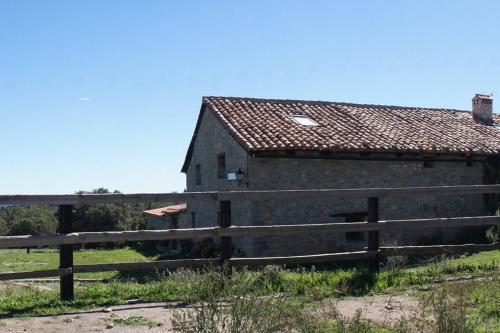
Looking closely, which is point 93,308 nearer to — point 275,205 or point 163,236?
point 163,236

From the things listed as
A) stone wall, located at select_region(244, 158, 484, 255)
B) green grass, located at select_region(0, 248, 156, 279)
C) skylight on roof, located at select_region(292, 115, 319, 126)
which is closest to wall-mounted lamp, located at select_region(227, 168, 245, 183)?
stone wall, located at select_region(244, 158, 484, 255)

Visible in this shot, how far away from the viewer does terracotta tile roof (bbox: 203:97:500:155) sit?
16578 millimetres

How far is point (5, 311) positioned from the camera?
654cm

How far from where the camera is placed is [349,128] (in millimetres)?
18641

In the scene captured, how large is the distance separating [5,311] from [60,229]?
125 centimetres

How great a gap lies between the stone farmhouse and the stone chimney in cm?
207

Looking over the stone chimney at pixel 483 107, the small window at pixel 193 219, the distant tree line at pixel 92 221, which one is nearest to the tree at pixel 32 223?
the distant tree line at pixel 92 221

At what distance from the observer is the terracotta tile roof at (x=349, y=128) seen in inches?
653

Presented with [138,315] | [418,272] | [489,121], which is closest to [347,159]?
[418,272]

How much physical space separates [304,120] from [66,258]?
12.9 meters

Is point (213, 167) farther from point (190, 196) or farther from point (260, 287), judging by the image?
point (260, 287)

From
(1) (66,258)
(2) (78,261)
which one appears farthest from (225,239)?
(2) (78,261)

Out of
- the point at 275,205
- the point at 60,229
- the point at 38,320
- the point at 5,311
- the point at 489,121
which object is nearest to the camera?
the point at 38,320

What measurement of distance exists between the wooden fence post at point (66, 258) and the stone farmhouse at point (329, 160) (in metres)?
8.71
